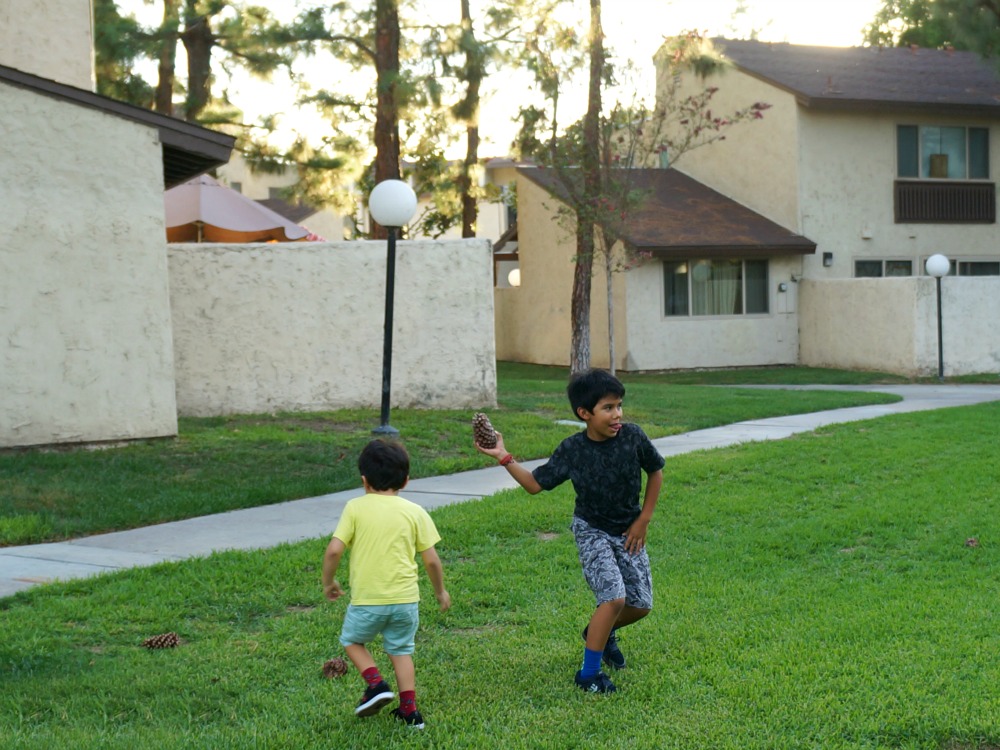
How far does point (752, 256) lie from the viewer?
26.0 meters

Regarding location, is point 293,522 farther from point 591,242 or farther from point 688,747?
point 591,242

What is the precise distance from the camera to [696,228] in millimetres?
25891

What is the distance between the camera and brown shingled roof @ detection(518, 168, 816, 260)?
25031 mm

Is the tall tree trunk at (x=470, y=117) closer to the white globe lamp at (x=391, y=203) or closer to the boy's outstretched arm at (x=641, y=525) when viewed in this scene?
the white globe lamp at (x=391, y=203)

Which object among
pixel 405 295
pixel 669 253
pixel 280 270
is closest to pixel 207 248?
pixel 280 270

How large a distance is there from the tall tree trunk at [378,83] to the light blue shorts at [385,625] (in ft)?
54.2

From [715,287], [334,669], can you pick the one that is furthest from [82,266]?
[715,287]

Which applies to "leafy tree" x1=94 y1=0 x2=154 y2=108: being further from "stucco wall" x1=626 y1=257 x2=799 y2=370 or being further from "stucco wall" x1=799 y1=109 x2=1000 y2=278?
"stucco wall" x1=799 y1=109 x2=1000 y2=278

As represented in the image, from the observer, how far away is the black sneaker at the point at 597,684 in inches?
196

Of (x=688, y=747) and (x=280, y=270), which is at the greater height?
(x=280, y=270)

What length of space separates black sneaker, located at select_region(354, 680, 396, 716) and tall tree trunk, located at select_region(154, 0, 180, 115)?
17891mm

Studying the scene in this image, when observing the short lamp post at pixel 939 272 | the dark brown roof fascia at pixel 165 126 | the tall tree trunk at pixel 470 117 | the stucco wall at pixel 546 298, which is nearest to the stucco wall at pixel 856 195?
the stucco wall at pixel 546 298

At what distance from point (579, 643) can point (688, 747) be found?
1365 millimetres

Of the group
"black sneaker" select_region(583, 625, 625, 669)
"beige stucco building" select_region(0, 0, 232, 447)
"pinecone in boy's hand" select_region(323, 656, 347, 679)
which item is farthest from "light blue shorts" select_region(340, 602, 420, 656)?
"beige stucco building" select_region(0, 0, 232, 447)
